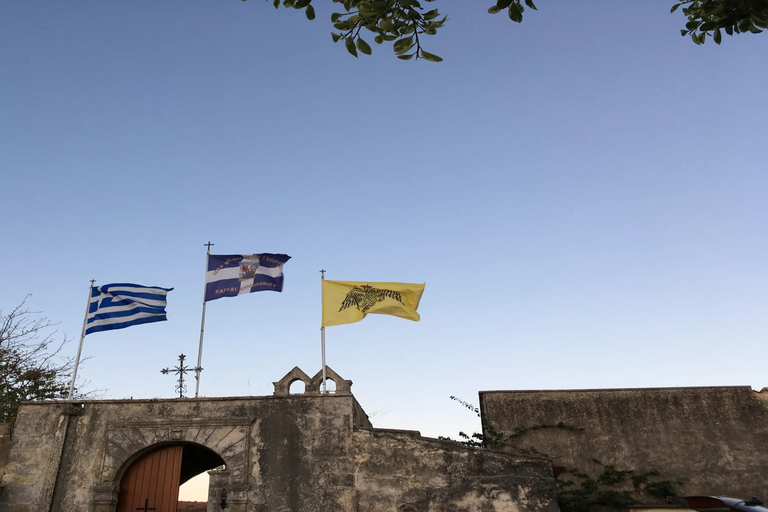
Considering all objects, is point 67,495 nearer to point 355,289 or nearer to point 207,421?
point 207,421

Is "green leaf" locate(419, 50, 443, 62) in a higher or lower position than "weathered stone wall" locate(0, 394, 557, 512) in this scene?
higher

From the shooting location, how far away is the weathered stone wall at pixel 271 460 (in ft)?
35.2

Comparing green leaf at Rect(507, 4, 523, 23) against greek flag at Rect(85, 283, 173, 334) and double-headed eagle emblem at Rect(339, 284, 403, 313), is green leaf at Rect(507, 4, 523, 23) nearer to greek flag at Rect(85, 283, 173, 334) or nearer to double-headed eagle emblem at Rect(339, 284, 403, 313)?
double-headed eagle emblem at Rect(339, 284, 403, 313)

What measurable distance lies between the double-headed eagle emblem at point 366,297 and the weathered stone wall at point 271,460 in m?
2.04

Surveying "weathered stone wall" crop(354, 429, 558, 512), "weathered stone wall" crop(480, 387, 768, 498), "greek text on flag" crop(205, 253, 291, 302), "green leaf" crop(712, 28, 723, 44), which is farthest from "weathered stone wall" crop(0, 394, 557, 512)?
"green leaf" crop(712, 28, 723, 44)

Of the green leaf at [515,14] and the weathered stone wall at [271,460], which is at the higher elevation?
the green leaf at [515,14]

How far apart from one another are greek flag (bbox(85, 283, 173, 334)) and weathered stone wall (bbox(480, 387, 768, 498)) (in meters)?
8.82

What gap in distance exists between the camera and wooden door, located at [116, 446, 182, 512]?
11.5 meters

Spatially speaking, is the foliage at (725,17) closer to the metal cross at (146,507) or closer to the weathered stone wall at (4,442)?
the metal cross at (146,507)

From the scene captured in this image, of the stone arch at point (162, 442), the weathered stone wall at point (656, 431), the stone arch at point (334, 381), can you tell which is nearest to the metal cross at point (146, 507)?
the stone arch at point (162, 442)

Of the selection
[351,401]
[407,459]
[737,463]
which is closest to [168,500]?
[351,401]

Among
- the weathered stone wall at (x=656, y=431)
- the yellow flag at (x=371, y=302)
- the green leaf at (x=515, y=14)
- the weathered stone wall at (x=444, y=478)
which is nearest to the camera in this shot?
the green leaf at (x=515, y=14)

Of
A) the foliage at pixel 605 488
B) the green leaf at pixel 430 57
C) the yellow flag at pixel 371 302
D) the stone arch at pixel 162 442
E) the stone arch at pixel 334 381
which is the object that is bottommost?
the foliage at pixel 605 488

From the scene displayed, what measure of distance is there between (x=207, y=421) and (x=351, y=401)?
2982 millimetres
